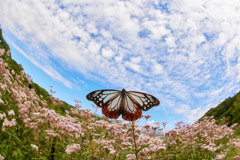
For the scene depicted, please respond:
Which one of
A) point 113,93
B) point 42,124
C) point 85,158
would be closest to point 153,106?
point 113,93

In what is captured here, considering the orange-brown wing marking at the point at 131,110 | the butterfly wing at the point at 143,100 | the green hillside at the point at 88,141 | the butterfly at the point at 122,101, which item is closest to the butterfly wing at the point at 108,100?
the butterfly at the point at 122,101

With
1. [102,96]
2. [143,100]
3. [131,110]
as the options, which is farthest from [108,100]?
[143,100]

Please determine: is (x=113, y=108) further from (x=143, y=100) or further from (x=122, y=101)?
(x=143, y=100)

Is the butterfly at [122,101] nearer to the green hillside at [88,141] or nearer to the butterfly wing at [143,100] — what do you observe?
the butterfly wing at [143,100]

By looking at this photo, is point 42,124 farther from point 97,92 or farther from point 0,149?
point 97,92

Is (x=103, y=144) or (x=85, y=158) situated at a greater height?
(x=103, y=144)

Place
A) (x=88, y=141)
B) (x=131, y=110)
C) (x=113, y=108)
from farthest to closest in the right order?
(x=88, y=141), (x=113, y=108), (x=131, y=110)
